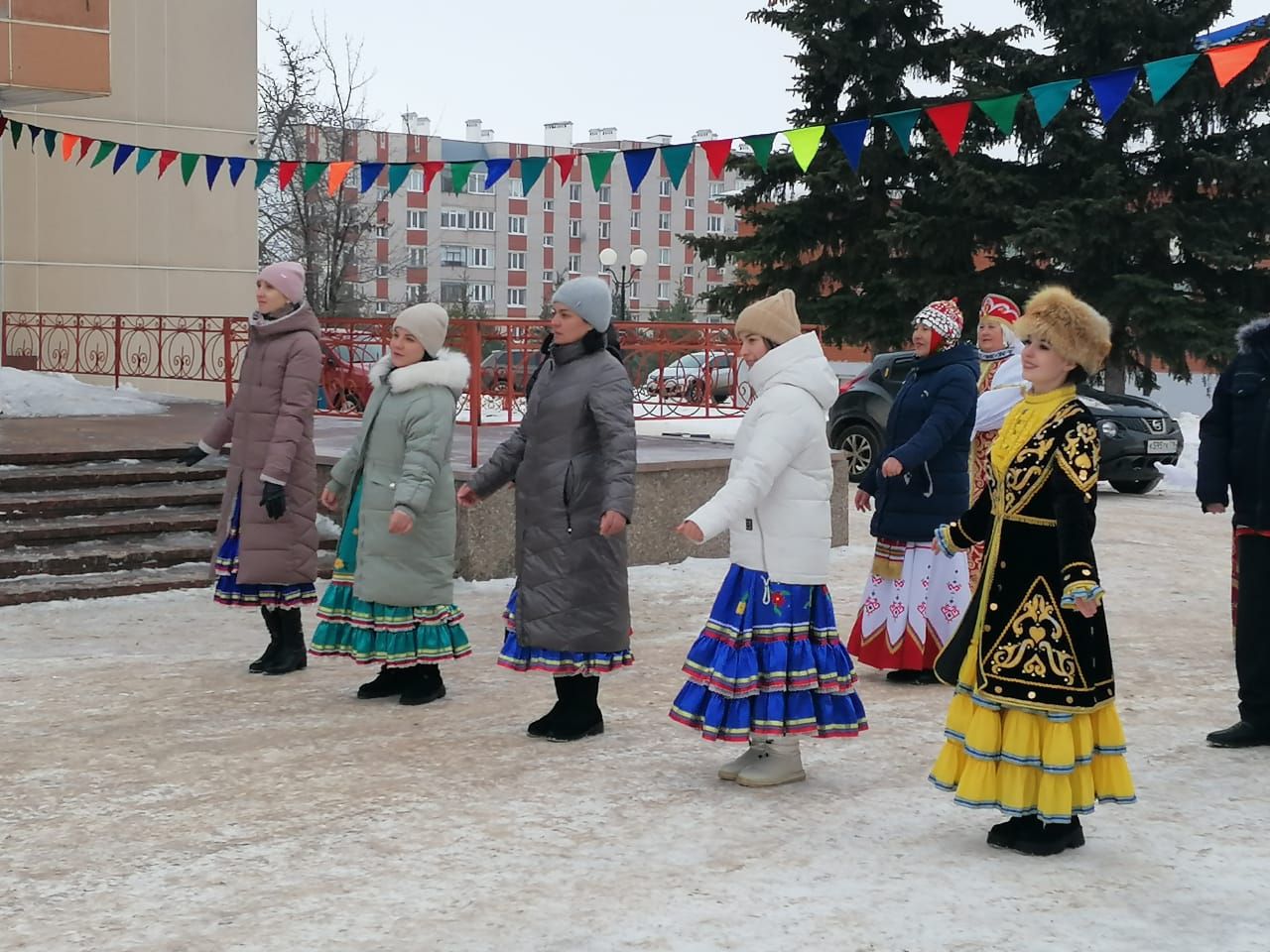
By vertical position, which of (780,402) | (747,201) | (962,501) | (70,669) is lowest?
(70,669)

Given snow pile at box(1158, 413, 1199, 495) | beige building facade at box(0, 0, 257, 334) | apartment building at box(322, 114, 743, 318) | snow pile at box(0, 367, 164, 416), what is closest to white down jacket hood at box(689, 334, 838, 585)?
snow pile at box(0, 367, 164, 416)

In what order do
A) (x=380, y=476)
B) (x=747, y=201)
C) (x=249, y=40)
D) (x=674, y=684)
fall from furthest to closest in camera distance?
(x=747, y=201) < (x=249, y=40) < (x=674, y=684) < (x=380, y=476)

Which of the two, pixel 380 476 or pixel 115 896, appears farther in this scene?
pixel 380 476

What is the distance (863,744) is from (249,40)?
715 inches

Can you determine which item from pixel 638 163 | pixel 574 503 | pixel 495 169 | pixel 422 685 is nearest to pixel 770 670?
pixel 574 503

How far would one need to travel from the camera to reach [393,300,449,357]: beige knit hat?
6.64 metres

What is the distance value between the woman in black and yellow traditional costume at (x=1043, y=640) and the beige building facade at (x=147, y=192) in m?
17.2

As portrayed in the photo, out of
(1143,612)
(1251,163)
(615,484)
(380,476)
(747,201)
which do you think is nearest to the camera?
(615,484)

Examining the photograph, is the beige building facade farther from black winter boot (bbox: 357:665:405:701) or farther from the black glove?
black winter boot (bbox: 357:665:405:701)

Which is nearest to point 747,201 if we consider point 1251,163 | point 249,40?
point 1251,163

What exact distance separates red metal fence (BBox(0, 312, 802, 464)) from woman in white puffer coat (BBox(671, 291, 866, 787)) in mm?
2353

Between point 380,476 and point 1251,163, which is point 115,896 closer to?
point 380,476

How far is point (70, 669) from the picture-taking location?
24.0ft

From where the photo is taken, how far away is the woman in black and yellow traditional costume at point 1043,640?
452 cm
